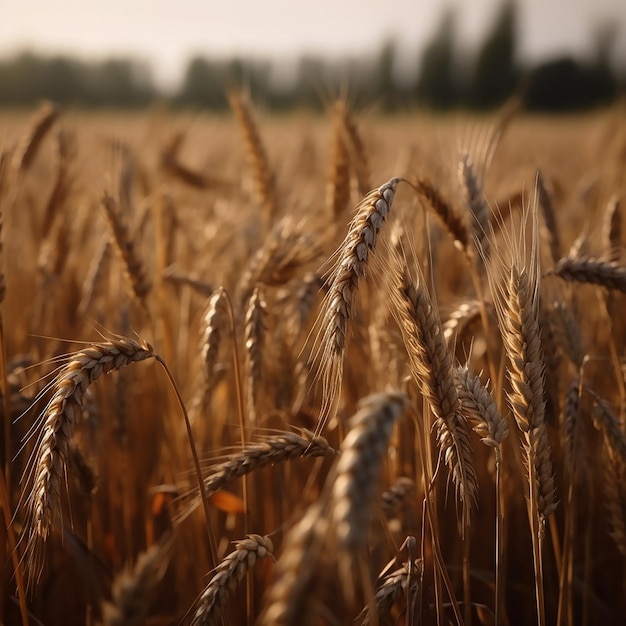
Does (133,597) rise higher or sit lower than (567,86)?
lower

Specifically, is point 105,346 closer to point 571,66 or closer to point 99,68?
point 571,66

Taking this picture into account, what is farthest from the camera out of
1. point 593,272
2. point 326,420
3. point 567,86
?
point 567,86

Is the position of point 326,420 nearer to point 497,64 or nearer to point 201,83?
point 497,64

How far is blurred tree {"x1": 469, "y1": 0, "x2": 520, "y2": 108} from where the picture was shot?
39.8 metres

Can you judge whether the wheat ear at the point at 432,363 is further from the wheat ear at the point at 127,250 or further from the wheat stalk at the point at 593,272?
the wheat ear at the point at 127,250

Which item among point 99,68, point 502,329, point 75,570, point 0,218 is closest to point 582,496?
point 502,329

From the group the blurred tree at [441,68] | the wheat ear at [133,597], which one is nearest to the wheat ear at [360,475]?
the wheat ear at [133,597]

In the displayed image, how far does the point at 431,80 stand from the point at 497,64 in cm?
486

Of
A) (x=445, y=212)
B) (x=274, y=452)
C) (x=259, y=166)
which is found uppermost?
(x=259, y=166)

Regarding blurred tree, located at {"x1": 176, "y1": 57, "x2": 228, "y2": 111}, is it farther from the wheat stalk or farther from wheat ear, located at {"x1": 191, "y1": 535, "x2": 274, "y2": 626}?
wheat ear, located at {"x1": 191, "y1": 535, "x2": 274, "y2": 626}

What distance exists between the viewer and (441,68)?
152ft

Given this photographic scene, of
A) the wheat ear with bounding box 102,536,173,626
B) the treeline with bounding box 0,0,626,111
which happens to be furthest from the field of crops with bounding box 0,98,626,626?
the treeline with bounding box 0,0,626,111

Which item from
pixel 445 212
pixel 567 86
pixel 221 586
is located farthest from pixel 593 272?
pixel 567 86

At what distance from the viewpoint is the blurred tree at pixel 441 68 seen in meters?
43.7
